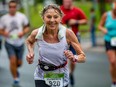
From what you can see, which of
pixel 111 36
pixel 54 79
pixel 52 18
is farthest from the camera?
pixel 111 36

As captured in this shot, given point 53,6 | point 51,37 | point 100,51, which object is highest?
point 53,6

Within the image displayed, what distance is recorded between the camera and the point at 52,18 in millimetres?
5812

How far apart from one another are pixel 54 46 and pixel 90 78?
554cm

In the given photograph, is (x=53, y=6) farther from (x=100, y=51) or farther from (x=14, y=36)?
(x=100, y=51)

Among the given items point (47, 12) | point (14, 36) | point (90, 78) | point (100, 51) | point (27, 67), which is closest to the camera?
point (47, 12)

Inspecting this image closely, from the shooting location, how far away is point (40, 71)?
237 inches

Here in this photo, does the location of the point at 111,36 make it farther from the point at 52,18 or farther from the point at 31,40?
the point at 52,18

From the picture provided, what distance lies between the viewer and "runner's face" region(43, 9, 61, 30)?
5812 mm

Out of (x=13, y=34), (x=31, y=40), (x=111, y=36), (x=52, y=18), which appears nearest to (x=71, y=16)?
(x=111, y=36)

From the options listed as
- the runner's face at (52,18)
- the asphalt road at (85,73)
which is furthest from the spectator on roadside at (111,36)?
the runner's face at (52,18)

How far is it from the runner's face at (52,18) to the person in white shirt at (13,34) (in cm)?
411

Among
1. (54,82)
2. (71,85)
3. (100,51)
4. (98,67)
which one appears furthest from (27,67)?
(54,82)

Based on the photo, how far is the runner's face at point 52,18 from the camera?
581 cm

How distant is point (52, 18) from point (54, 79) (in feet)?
2.54
